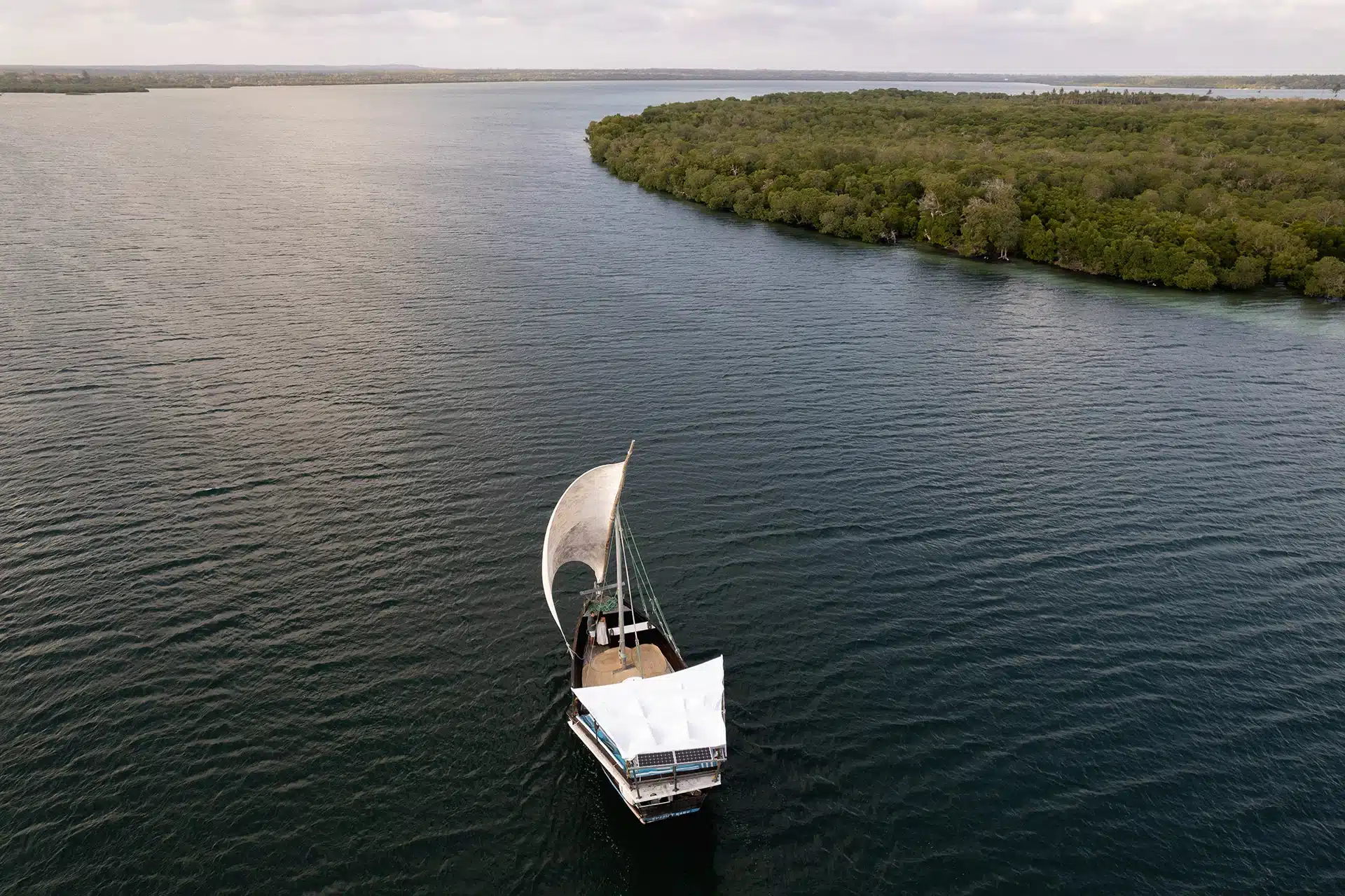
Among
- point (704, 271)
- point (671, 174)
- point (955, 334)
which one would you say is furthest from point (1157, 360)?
point (671, 174)

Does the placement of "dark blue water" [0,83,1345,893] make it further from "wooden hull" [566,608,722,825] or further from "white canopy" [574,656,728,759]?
"white canopy" [574,656,728,759]

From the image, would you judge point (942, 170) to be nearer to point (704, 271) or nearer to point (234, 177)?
point (704, 271)

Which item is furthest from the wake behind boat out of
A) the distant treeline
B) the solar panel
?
the distant treeline

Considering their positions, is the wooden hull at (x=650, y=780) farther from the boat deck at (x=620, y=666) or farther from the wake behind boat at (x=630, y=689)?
the boat deck at (x=620, y=666)

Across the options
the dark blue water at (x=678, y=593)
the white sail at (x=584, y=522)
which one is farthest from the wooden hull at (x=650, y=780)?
the white sail at (x=584, y=522)

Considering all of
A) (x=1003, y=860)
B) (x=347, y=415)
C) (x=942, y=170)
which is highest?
(x=942, y=170)

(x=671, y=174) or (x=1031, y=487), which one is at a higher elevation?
(x=671, y=174)
